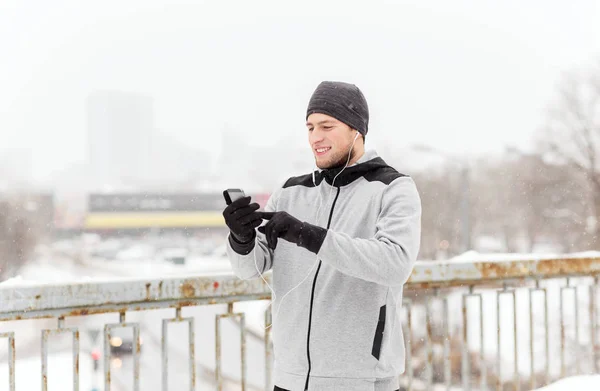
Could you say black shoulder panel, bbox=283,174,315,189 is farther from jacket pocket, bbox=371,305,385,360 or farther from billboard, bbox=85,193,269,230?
billboard, bbox=85,193,269,230

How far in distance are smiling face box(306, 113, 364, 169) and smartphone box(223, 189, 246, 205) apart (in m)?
0.34

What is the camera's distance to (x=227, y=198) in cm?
189

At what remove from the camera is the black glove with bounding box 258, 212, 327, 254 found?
1707 mm

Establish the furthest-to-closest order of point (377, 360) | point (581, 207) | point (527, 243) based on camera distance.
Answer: point (527, 243)
point (581, 207)
point (377, 360)

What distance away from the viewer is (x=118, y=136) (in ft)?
293

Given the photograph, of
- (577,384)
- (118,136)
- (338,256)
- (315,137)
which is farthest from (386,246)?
(118,136)

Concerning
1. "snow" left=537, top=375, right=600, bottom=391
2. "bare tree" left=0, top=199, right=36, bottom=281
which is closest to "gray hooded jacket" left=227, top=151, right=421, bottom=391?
"snow" left=537, top=375, right=600, bottom=391

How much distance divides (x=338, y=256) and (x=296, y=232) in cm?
15

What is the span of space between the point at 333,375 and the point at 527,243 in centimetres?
3871

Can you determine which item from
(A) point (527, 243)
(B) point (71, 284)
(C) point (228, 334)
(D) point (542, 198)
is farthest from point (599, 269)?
(A) point (527, 243)

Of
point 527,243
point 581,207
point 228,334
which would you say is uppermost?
point 581,207

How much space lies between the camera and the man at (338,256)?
5.81 feet

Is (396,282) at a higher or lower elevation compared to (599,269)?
higher

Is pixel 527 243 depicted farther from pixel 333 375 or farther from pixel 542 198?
pixel 333 375
